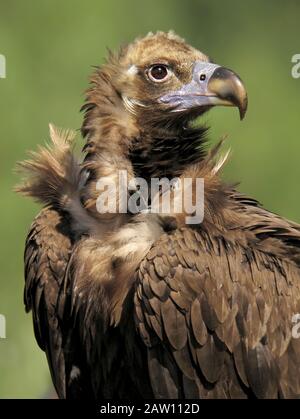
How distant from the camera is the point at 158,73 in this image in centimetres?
641

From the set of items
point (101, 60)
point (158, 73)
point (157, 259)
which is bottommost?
point (157, 259)

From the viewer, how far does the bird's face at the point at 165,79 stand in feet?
20.9

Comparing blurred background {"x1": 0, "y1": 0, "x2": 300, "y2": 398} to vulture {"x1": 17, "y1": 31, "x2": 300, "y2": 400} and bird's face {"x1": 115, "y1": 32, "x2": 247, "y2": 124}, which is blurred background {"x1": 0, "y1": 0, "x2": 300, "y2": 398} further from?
bird's face {"x1": 115, "y1": 32, "x2": 247, "y2": 124}

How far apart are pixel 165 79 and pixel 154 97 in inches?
4.0

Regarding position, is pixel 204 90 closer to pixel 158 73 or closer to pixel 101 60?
pixel 158 73

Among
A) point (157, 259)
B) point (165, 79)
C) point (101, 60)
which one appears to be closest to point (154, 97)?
point (165, 79)

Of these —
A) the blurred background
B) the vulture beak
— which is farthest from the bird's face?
the blurred background

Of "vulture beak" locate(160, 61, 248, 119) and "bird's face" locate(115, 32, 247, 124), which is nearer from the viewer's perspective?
"vulture beak" locate(160, 61, 248, 119)

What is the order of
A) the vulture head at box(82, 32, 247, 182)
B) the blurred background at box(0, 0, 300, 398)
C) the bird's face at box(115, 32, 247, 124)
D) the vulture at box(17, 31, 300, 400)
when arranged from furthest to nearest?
1. the blurred background at box(0, 0, 300, 398)
2. the bird's face at box(115, 32, 247, 124)
3. the vulture head at box(82, 32, 247, 182)
4. the vulture at box(17, 31, 300, 400)

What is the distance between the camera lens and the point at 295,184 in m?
11.6

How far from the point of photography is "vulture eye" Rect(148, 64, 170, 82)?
639 cm

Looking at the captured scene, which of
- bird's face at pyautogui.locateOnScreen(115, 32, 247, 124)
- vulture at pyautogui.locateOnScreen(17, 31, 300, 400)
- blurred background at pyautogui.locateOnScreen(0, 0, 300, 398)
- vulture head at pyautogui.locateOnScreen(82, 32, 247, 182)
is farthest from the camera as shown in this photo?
blurred background at pyautogui.locateOnScreen(0, 0, 300, 398)

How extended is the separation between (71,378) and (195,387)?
28.9 inches

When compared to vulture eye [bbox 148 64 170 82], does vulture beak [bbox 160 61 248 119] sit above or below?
below
